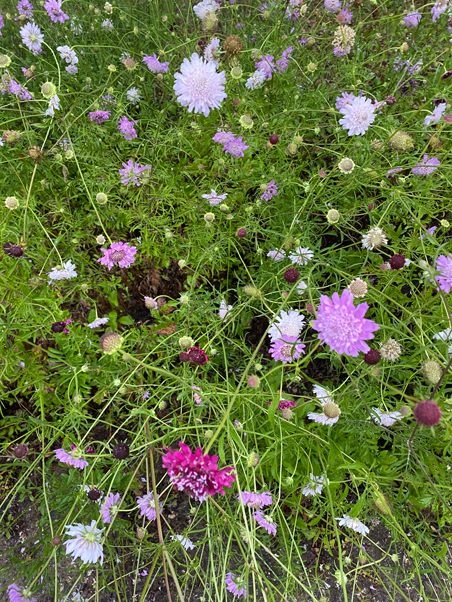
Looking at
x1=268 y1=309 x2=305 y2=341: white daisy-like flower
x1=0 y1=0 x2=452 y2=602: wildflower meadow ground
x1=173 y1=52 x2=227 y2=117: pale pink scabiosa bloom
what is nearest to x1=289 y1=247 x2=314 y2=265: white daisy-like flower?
x1=0 y1=0 x2=452 y2=602: wildflower meadow ground

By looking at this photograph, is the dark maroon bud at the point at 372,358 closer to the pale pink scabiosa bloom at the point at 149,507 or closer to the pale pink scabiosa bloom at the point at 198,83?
the pale pink scabiosa bloom at the point at 149,507

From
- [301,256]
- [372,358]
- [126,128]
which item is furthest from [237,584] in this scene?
[126,128]

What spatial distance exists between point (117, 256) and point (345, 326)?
3.30 feet

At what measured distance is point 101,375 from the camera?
5.41 ft

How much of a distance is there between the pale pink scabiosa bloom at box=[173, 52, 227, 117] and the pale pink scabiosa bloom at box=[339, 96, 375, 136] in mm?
A: 545

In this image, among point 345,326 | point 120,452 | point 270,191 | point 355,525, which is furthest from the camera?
point 270,191

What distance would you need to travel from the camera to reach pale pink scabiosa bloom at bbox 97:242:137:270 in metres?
1.57

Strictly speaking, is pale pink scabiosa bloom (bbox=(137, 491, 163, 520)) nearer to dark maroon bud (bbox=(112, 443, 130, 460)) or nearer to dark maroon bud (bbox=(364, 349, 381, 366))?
dark maroon bud (bbox=(112, 443, 130, 460))

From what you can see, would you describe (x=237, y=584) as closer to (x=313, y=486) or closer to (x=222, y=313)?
(x=313, y=486)

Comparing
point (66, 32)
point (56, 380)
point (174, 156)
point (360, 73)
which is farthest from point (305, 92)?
point (56, 380)

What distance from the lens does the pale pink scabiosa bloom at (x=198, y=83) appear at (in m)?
1.42

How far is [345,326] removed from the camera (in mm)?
1045

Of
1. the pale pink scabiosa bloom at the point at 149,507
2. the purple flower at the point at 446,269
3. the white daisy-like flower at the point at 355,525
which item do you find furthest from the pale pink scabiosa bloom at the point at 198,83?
the white daisy-like flower at the point at 355,525

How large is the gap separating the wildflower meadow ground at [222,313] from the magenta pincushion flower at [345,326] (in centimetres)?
22
